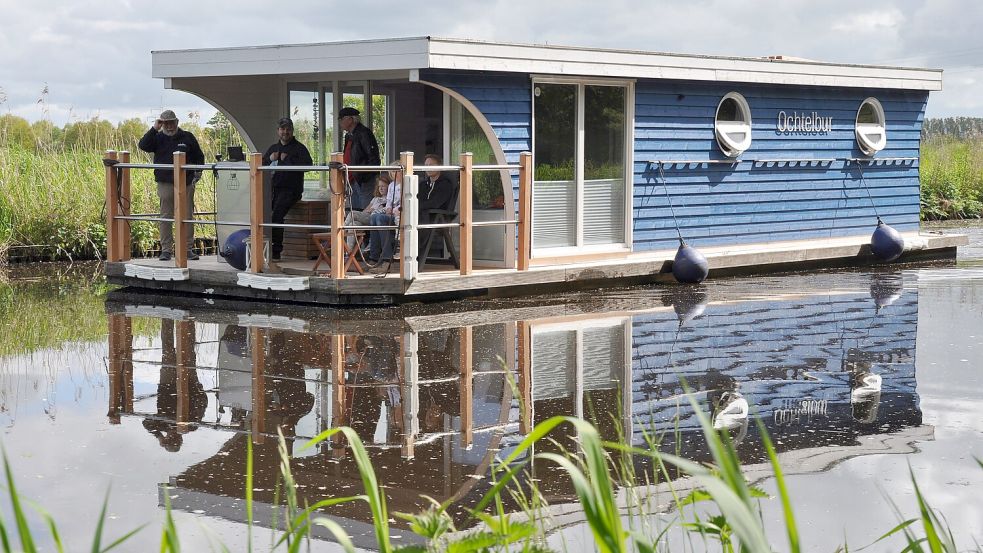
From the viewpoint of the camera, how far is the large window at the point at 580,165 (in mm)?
14758

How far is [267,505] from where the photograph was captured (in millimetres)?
5863

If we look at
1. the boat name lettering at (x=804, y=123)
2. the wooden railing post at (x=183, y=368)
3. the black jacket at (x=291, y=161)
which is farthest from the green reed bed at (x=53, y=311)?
the boat name lettering at (x=804, y=123)

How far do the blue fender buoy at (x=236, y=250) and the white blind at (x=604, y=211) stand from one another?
3989 mm

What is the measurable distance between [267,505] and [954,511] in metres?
2.95

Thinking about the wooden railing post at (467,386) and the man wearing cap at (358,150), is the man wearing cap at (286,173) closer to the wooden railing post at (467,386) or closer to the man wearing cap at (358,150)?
the man wearing cap at (358,150)

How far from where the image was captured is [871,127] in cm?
1889

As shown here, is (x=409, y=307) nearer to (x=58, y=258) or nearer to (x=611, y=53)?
(x=611, y=53)

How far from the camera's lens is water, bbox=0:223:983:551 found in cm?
592

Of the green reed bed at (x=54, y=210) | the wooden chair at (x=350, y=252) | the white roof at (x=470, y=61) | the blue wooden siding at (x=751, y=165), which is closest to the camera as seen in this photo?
the wooden chair at (x=350, y=252)

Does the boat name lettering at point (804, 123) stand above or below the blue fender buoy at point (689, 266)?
above

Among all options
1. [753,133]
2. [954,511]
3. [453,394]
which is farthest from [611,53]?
[954,511]

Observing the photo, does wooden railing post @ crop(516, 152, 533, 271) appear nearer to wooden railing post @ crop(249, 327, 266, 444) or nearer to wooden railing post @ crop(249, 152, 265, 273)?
wooden railing post @ crop(249, 152, 265, 273)

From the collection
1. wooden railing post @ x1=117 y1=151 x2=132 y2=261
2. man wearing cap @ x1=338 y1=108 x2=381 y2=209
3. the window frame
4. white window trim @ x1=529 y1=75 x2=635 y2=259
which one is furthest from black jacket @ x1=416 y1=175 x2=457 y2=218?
the window frame

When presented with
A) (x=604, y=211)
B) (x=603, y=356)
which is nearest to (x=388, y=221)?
(x=604, y=211)
